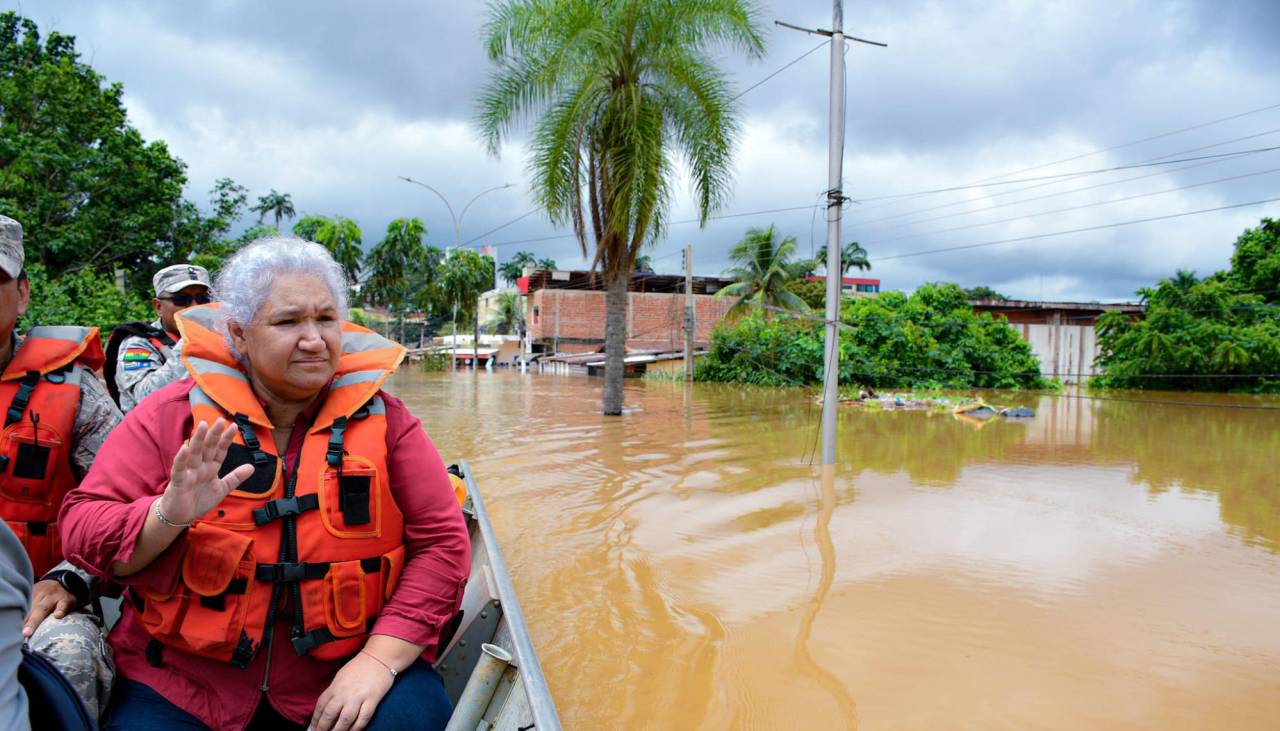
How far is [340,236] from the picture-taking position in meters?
31.2

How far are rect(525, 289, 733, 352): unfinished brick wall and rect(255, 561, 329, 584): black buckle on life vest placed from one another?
39539 millimetres

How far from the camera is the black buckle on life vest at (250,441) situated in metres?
1.93

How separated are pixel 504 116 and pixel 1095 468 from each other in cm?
1034

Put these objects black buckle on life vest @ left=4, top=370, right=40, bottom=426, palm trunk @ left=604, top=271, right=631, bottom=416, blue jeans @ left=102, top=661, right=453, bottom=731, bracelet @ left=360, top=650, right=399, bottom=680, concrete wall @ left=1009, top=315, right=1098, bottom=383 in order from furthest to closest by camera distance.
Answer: concrete wall @ left=1009, top=315, right=1098, bottom=383, palm trunk @ left=604, top=271, right=631, bottom=416, black buckle on life vest @ left=4, top=370, right=40, bottom=426, bracelet @ left=360, top=650, right=399, bottom=680, blue jeans @ left=102, top=661, right=453, bottom=731

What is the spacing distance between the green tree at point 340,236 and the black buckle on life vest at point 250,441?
99.8 feet

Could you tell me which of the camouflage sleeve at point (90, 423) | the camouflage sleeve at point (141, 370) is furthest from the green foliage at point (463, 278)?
the camouflage sleeve at point (90, 423)

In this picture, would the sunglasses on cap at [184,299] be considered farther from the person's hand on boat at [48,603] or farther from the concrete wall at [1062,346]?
the concrete wall at [1062,346]

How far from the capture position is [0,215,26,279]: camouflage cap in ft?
7.27

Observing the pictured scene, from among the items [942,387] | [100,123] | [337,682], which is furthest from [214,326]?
[942,387]

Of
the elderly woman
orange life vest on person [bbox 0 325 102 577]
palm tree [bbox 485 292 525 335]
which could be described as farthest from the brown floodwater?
palm tree [bbox 485 292 525 335]

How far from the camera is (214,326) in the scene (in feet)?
7.28

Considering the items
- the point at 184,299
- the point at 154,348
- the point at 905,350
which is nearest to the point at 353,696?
the point at 154,348

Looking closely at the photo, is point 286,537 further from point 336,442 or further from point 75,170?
point 75,170

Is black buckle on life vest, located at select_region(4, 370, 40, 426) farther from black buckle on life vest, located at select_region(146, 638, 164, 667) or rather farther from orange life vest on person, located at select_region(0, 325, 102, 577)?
black buckle on life vest, located at select_region(146, 638, 164, 667)
